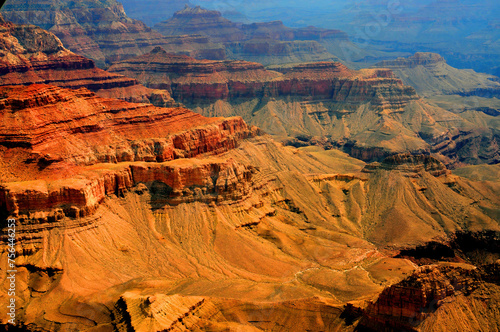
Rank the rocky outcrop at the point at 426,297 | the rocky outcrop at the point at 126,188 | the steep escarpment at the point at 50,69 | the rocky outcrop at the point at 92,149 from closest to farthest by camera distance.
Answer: the rocky outcrop at the point at 426,297 → the rocky outcrop at the point at 126,188 → the rocky outcrop at the point at 92,149 → the steep escarpment at the point at 50,69

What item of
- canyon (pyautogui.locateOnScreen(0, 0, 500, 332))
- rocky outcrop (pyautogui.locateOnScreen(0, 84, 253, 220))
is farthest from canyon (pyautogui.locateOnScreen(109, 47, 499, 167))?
rocky outcrop (pyautogui.locateOnScreen(0, 84, 253, 220))

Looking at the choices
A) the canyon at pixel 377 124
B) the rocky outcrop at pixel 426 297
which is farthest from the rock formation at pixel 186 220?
the canyon at pixel 377 124

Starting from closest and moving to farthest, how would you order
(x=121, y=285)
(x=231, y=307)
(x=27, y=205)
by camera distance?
(x=231, y=307)
(x=121, y=285)
(x=27, y=205)

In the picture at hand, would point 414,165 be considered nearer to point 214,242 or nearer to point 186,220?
point 214,242

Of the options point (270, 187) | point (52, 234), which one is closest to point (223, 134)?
point (270, 187)

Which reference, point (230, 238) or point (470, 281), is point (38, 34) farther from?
point (470, 281)

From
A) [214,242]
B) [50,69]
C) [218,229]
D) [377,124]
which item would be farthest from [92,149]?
[377,124]

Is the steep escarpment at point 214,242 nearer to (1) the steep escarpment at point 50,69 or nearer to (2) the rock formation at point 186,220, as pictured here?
(2) the rock formation at point 186,220

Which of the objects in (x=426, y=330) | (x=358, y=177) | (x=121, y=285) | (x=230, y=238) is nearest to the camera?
(x=426, y=330)

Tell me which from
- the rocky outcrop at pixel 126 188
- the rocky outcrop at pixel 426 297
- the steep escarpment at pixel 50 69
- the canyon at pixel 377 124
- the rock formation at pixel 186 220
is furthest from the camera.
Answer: the canyon at pixel 377 124
